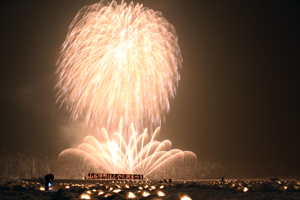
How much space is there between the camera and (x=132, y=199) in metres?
14.6

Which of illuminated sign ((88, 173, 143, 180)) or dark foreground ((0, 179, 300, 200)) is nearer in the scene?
dark foreground ((0, 179, 300, 200))

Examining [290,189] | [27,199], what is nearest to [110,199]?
[27,199]

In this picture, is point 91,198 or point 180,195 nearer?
point 180,195

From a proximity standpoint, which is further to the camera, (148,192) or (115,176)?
(115,176)

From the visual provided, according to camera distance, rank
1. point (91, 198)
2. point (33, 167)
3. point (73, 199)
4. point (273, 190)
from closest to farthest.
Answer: point (73, 199) → point (91, 198) → point (273, 190) → point (33, 167)

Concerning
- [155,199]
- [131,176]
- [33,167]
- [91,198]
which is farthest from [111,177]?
[33,167]

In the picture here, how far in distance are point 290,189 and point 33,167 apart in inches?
5265

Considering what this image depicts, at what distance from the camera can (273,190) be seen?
2658 centimetres

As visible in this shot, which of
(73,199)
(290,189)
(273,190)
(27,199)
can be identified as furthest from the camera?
(273,190)

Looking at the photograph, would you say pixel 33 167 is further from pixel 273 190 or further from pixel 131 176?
pixel 273 190

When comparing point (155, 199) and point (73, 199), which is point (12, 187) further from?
point (155, 199)

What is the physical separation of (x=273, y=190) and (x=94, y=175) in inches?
2118

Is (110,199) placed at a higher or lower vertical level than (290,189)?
higher

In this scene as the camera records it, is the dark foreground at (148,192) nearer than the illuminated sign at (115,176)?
Yes
